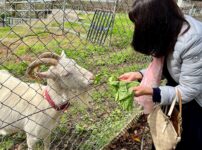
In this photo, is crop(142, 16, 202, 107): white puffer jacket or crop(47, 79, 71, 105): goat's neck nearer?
crop(142, 16, 202, 107): white puffer jacket

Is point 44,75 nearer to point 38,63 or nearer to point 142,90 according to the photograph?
point 38,63

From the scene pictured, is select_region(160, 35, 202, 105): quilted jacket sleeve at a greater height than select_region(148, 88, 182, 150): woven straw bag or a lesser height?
greater

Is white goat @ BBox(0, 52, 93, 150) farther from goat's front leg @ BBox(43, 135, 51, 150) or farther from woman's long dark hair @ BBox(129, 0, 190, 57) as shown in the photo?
woman's long dark hair @ BBox(129, 0, 190, 57)

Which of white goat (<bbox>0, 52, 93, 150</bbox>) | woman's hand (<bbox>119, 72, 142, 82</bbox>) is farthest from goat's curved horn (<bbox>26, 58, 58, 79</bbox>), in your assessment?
woman's hand (<bbox>119, 72, 142, 82</bbox>)

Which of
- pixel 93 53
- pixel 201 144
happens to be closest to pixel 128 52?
pixel 93 53

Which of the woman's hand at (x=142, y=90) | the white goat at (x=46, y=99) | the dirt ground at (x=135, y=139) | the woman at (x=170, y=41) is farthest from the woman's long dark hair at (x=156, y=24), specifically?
the dirt ground at (x=135, y=139)

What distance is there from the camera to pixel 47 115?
338 cm

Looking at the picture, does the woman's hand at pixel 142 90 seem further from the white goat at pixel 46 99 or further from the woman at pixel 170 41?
the white goat at pixel 46 99

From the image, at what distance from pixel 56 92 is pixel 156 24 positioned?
5.22 ft

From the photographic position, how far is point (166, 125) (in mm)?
2305

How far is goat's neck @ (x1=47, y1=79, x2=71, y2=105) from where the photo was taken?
133 inches

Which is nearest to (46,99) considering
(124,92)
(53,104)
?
(53,104)

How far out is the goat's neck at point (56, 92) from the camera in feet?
11.1

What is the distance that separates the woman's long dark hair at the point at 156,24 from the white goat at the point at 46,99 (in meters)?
1.23
